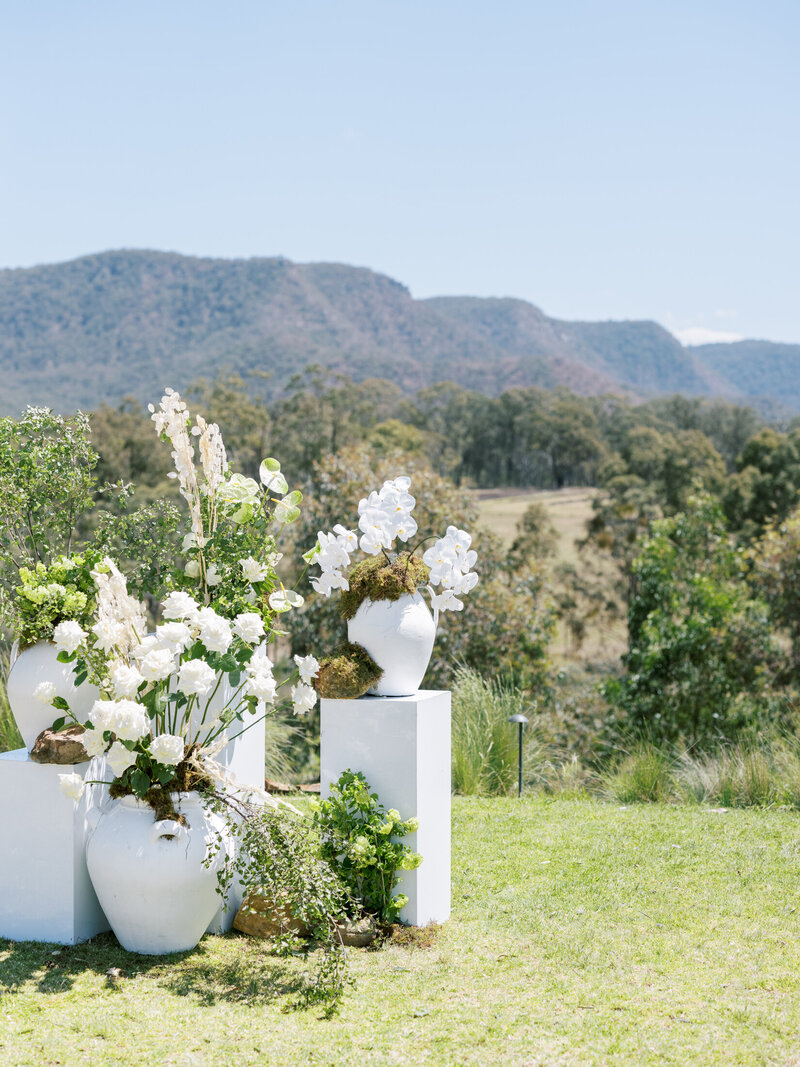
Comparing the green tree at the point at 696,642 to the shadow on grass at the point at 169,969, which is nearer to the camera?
the shadow on grass at the point at 169,969

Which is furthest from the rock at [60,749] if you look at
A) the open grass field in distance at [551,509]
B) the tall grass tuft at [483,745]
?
the open grass field in distance at [551,509]

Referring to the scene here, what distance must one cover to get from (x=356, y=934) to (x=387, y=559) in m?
1.54

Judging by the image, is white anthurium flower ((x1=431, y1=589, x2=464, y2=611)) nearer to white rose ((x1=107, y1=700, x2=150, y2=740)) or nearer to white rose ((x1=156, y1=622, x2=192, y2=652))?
white rose ((x1=156, y1=622, x2=192, y2=652))

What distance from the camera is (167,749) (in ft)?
11.4

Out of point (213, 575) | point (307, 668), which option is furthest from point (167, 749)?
point (213, 575)

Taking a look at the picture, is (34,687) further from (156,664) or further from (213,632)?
(213,632)

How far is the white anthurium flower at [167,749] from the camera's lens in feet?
11.4

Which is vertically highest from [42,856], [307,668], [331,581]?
[331,581]

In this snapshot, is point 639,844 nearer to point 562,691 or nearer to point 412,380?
point 562,691

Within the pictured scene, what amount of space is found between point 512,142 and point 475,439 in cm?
2862

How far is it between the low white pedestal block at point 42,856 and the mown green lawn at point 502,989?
0.13 metres

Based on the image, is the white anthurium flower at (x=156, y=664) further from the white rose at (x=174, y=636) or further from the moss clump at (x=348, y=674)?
the moss clump at (x=348, y=674)

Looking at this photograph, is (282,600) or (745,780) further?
(745,780)

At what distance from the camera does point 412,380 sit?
234 feet
